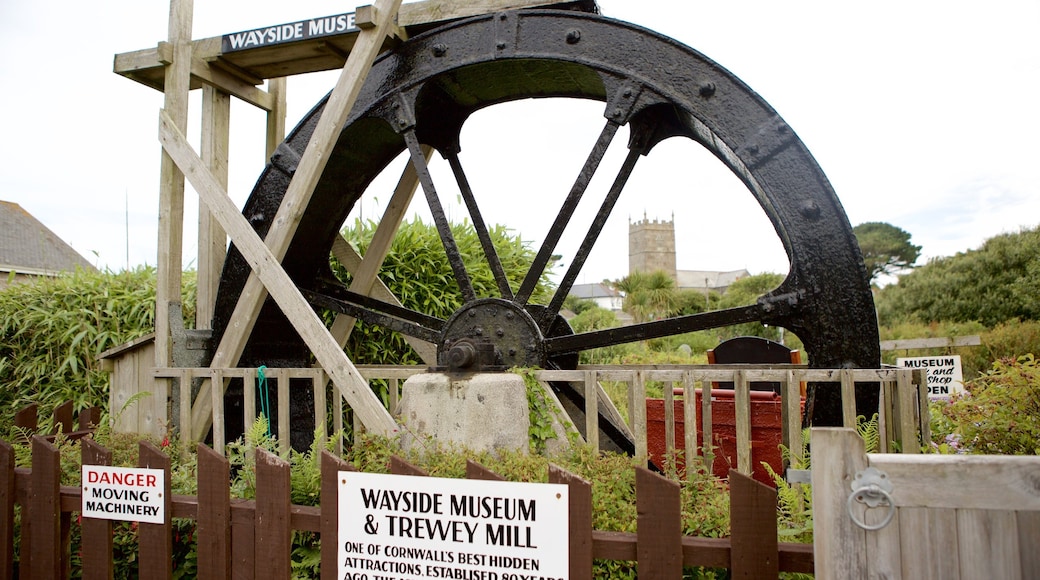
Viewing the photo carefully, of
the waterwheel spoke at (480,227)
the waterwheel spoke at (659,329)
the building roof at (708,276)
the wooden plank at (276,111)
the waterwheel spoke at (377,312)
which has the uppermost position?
the building roof at (708,276)

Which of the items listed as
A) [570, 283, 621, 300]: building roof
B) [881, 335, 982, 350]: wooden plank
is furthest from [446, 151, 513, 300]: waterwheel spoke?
[570, 283, 621, 300]: building roof

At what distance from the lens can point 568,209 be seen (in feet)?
14.8

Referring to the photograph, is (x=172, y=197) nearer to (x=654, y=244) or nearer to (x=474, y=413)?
(x=474, y=413)

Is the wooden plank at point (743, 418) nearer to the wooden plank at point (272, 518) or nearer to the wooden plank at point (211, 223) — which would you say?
the wooden plank at point (272, 518)

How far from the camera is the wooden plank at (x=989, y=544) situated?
4.55 ft

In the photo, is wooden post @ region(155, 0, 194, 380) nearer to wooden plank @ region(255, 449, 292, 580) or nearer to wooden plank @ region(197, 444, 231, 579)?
wooden plank @ region(197, 444, 231, 579)

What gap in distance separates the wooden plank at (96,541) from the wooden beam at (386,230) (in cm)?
302

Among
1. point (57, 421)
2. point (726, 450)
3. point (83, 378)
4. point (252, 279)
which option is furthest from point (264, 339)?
point (726, 450)

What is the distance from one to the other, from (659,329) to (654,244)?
8674cm

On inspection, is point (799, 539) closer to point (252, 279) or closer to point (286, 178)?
point (252, 279)

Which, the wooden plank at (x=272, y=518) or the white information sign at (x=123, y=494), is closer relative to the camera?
the wooden plank at (x=272, y=518)

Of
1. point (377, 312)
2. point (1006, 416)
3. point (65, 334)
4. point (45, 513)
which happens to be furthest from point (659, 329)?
point (65, 334)

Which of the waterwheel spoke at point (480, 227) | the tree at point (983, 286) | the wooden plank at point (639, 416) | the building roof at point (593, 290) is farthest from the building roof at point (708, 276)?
the wooden plank at point (639, 416)

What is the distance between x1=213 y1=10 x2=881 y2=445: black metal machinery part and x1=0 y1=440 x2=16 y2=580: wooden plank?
205cm
